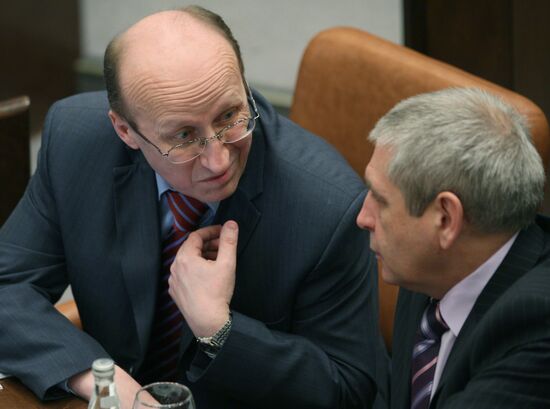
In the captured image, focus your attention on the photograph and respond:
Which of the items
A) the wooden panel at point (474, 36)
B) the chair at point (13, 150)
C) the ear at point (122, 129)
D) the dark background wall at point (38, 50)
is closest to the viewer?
the ear at point (122, 129)

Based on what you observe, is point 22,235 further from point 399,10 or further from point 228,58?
point 399,10

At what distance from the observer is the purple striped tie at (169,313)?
2.29 m

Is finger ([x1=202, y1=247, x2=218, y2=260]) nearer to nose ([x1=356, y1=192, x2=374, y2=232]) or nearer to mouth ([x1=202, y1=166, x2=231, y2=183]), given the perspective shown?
mouth ([x1=202, y1=166, x2=231, y2=183])

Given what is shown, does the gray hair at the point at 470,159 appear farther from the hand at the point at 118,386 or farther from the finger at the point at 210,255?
the hand at the point at 118,386

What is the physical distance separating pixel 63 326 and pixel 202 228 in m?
0.34

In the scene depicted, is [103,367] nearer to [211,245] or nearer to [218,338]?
[218,338]

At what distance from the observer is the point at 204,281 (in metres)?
2.08

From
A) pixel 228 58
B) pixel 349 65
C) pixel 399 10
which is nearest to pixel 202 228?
pixel 228 58

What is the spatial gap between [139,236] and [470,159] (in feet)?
2.68

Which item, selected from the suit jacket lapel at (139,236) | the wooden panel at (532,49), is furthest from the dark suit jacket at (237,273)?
the wooden panel at (532,49)

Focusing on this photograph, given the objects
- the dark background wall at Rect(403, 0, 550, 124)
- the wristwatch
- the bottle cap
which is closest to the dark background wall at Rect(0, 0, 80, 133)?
the dark background wall at Rect(403, 0, 550, 124)

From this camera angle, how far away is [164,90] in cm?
203

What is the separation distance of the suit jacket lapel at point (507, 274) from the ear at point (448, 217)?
101 millimetres

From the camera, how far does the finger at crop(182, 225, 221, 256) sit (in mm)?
2129
